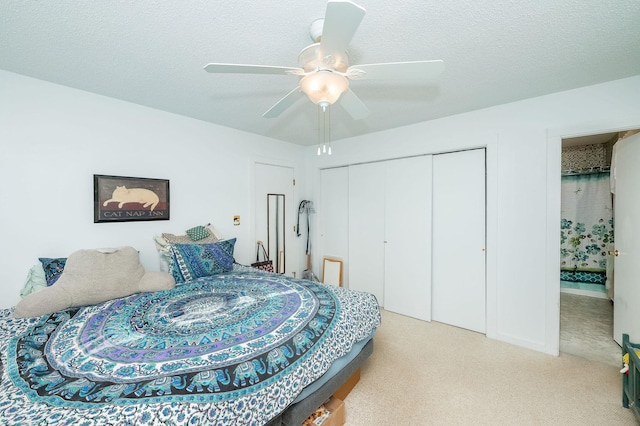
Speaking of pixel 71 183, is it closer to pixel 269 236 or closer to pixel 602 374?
pixel 269 236

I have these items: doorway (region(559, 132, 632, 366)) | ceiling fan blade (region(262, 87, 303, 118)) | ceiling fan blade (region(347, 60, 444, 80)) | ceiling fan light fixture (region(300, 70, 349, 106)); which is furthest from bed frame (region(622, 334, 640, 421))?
ceiling fan blade (region(262, 87, 303, 118))

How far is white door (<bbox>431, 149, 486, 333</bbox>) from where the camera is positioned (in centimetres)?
289

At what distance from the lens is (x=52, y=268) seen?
1968mm

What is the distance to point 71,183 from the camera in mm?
2254

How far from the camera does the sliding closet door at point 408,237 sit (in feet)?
10.6

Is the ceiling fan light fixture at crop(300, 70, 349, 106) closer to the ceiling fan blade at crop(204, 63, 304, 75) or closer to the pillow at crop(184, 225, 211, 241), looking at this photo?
the ceiling fan blade at crop(204, 63, 304, 75)

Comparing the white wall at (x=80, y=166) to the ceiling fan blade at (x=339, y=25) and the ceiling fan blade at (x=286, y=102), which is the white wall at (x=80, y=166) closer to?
the ceiling fan blade at (x=286, y=102)

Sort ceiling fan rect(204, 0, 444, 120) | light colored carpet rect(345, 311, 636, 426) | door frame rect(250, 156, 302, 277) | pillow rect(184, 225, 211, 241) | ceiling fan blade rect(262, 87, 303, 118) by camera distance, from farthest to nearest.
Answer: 1. door frame rect(250, 156, 302, 277)
2. pillow rect(184, 225, 211, 241)
3. light colored carpet rect(345, 311, 636, 426)
4. ceiling fan blade rect(262, 87, 303, 118)
5. ceiling fan rect(204, 0, 444, 120)

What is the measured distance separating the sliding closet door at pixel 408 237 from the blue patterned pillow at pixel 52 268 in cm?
332

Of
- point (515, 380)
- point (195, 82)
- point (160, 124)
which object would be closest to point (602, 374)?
point (515, 380)

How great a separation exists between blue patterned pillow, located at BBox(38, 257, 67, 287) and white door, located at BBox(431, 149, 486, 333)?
11.8 feet

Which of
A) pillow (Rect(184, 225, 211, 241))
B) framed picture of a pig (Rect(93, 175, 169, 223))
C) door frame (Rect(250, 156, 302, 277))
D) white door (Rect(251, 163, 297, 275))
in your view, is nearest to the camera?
framed picture of a pig (Rect(93, 175, 169, 223))

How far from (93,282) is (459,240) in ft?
11.3

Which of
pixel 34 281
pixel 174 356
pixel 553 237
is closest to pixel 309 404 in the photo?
pixel 174 356
